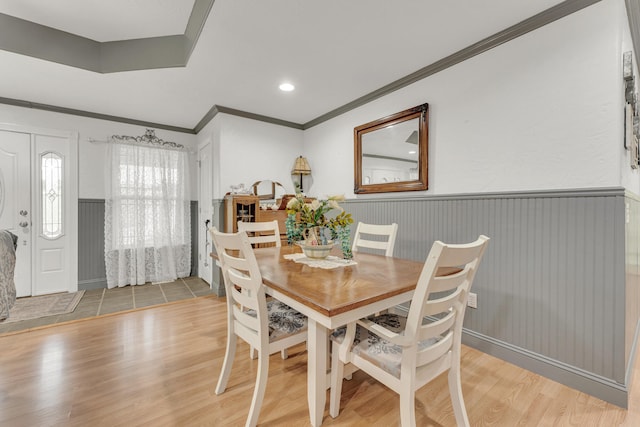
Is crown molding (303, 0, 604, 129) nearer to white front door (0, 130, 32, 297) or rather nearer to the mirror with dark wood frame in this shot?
the mirror with dark wood frame

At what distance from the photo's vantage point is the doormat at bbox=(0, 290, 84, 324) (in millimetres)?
2797

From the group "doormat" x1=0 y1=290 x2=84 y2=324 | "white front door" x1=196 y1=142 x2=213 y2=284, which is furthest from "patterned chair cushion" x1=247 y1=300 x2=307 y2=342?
"doormat" x1=0 y1=290 x2=84 y2=324

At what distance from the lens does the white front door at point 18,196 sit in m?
3.24

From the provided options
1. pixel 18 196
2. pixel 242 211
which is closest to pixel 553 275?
pixel 242 211

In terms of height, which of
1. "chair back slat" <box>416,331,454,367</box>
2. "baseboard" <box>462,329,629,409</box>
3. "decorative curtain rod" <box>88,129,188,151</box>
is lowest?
"baseboard" <box>462,329,629,409</box>

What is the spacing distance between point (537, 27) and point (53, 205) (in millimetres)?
5223

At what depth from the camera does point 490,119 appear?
2.12m

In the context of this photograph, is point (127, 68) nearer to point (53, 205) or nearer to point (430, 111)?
point (53, 205)

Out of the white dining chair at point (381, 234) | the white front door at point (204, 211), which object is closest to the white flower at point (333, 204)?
the white dining chair at point (381, 234)

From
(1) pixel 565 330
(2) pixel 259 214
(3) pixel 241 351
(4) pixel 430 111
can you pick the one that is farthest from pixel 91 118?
(1) pixel 565 330

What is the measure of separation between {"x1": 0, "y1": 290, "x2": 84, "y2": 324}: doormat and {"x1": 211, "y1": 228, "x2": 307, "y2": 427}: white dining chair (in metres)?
2.54

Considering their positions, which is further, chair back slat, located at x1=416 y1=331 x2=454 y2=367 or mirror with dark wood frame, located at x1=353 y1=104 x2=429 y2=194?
mirror with dark wood frame, located at x1=353 y1=104 x2=429 y2=194

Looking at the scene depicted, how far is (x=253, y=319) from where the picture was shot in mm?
1419

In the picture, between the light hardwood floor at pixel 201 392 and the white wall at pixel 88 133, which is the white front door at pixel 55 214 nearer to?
the white wall at pixel 88 133
